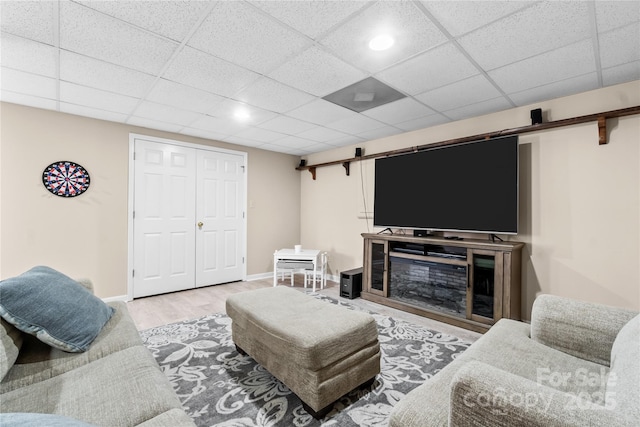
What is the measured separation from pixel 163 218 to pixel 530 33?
4.48m

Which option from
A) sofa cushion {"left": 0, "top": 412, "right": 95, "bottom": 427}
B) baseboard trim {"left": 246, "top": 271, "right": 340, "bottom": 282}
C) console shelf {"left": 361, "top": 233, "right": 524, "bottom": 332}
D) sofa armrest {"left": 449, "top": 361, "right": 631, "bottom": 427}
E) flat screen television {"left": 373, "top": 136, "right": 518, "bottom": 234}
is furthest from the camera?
baseboard trim {"left": 246, "top": 271, "right": 340, "bottom": 282}

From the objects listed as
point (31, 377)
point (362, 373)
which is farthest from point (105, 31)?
point (362, 373)

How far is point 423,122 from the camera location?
364 cm

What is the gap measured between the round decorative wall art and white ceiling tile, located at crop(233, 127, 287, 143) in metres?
1.96

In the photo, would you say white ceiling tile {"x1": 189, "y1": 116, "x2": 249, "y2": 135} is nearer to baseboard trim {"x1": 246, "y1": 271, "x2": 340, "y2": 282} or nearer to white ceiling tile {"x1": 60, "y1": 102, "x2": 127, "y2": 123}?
white ceiling tile {"x1": 60, "y1": 102, "x2": 127, "y2": 123}

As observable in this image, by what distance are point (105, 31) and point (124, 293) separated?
323 centimetres

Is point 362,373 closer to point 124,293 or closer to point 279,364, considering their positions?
point 279,364

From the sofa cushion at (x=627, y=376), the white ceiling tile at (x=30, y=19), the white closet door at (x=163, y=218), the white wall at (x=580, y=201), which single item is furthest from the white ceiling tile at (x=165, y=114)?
the sofa cushion at (x=627, y=376)

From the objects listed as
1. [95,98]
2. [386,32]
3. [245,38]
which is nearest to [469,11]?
[386,32]

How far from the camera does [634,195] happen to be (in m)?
2.46

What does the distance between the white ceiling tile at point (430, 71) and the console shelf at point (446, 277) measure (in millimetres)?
1631

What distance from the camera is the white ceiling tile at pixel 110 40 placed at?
1.73 meters

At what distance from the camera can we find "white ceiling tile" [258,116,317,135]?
3.57 m

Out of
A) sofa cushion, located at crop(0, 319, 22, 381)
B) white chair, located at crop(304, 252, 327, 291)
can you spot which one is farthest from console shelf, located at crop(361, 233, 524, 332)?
sofa cushion, located at crop(0, 319, 22, 381)
